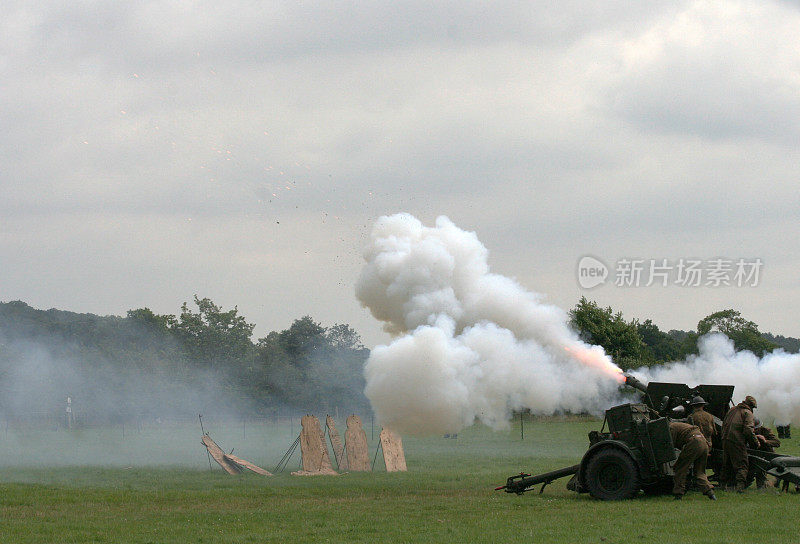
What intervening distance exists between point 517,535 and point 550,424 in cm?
4935

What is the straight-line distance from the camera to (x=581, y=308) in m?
74.1

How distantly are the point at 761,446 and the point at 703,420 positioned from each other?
129 cm

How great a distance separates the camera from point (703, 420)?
20797 mm

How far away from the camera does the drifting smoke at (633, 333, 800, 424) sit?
24.2 metres

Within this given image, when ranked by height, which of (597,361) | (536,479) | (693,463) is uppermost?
(597,361)

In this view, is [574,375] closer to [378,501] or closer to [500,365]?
[500,365]

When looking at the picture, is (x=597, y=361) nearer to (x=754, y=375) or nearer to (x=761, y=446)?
(x=761, y=446)

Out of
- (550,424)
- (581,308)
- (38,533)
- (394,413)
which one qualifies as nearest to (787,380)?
(394,413)

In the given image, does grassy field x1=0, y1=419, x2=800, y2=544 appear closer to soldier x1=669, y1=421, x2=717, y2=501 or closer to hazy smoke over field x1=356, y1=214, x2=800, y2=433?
soldier x1=669, y1=421, x2=717, y2=501

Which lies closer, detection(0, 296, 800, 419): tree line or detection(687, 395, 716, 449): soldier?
detection(687, 395, 716, 449): soldier

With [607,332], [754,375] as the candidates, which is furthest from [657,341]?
[754,375]

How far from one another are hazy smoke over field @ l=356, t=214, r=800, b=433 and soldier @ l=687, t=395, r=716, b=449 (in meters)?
2.35

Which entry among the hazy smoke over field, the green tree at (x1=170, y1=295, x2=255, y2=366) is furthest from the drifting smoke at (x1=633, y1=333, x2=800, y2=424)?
the green tree at (x1=170, y1=295, x2=255, y2=366)

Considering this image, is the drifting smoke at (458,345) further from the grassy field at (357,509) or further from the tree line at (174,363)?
the tree line at (174,363)
